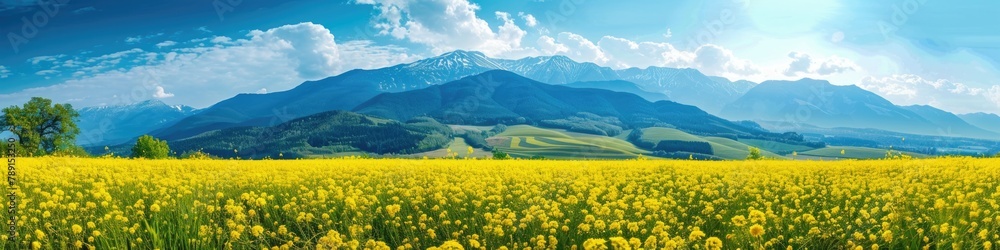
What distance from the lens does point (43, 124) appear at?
270 feet

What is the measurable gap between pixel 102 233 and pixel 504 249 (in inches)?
246

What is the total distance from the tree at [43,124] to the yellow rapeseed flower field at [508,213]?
78.3 m

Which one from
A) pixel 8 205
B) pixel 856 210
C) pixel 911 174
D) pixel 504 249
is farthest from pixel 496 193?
pixel 911 174

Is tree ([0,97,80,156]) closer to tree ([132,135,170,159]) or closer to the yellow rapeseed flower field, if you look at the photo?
tree ([132,135,170,159])

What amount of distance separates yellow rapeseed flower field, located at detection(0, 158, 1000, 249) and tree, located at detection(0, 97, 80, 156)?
78.3 meters

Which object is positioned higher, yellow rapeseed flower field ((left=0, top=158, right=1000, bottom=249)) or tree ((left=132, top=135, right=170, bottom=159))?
tree ((left=132, top=135, right=170, bottom=159))

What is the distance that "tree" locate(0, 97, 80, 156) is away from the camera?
79.0 meters

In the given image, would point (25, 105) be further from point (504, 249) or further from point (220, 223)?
point (504, 249)

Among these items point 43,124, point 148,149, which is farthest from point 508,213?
point 43,124

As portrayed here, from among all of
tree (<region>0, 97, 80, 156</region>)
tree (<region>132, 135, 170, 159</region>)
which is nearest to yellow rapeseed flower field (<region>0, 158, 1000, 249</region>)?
tree (<region>132, 135, 170, 159</region>)

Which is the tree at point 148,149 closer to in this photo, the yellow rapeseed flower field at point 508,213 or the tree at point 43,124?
the tree at point 43,124

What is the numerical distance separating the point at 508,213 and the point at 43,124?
95.2 metres

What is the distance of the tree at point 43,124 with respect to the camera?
79.0m

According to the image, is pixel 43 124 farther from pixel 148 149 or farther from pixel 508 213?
pixel 508 213
